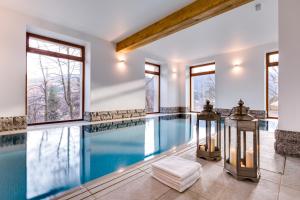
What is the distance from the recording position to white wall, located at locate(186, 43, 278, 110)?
16.9 feet

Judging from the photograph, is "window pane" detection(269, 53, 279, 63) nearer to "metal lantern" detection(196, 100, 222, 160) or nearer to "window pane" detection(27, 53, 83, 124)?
"metal lantern" detection(196, 100, 222, 160)

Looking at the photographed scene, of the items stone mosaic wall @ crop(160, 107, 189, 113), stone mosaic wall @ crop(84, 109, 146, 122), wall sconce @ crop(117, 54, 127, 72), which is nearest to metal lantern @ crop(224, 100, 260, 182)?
stone mosaic wall @ crop(84, 109, 146, 122)

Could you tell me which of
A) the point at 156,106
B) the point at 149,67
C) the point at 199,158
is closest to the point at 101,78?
the point at 149,67

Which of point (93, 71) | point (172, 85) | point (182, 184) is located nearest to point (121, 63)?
point (93, 71)

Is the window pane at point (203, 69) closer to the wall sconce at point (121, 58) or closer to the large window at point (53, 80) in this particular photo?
the wall sconce at point (121, 58)

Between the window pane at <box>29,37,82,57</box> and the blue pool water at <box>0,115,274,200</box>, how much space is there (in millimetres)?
2121

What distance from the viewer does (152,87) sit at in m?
6.91

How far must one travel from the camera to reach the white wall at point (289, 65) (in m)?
1.76

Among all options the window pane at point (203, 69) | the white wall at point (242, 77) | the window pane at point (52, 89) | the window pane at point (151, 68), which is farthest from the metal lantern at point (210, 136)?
the window pane at point (203, 69)

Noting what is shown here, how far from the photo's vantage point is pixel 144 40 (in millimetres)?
4102

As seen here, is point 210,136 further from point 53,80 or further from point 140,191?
point 53,80

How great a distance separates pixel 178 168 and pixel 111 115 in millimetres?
3933

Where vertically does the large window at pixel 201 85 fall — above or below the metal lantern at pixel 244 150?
above

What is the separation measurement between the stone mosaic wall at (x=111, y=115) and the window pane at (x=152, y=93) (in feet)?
3.10
